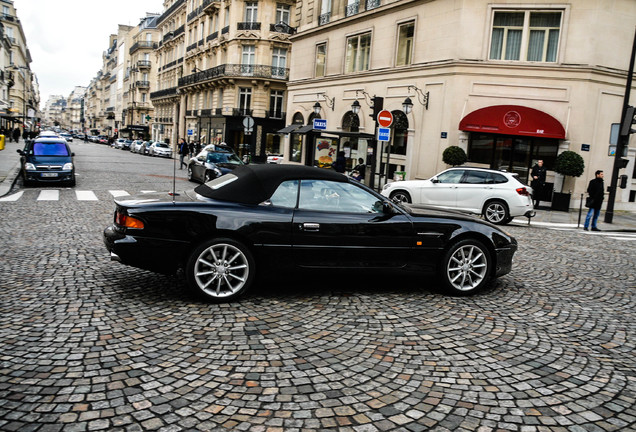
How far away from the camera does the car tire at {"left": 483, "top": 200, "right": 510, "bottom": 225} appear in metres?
14.2

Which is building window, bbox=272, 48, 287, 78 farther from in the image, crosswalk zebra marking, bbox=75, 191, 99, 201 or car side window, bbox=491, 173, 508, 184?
car side window, bbox=491, 173, 508, 184

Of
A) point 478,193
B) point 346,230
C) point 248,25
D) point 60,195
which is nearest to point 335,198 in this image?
point 346,230

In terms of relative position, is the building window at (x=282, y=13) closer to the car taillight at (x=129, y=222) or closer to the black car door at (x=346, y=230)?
the black car door at (x=346, y=230)

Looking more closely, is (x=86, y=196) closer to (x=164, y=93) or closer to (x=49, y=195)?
(x=49, y=195)

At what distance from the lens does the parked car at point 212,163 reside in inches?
774

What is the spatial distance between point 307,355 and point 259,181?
228 cm

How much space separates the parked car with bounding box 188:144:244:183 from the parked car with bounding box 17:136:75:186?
4.89 m

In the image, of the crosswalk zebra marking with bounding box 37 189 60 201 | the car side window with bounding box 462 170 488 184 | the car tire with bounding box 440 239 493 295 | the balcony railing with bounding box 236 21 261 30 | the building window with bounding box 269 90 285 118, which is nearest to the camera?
the car tire with bounding box 440 239 493 295

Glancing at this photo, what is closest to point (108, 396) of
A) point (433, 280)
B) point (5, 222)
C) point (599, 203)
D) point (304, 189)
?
point (304, 189)

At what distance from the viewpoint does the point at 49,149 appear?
17562 mm

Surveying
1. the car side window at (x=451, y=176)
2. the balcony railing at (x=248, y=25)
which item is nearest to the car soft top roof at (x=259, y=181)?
the car side window at (x=451, y=176)

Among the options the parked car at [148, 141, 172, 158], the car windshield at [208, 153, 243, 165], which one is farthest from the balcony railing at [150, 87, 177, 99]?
the car windshield at [208, 153, 243, 165]

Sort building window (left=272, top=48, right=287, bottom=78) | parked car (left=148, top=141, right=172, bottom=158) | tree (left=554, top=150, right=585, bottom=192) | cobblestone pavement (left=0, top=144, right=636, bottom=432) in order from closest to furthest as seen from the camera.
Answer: cobblestone pavement (left=0, top=144, right=636, bottom=432) < tree (left=554, top=150, right=585, bottom=192) < building window (left=272, top=48, right=287, bottom=78) < parked car (left=148, top=141, right=172, bottom=158)

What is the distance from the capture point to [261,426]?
10.0 ft
